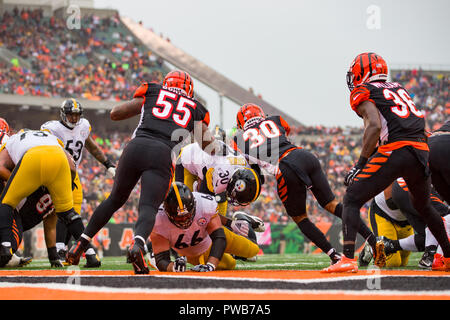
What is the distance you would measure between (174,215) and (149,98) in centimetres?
110

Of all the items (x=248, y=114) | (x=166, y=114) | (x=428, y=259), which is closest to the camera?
(x=166, y=114)

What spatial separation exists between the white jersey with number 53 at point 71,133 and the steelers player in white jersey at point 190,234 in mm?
2755

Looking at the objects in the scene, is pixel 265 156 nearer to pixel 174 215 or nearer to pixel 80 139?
pixel 174 215

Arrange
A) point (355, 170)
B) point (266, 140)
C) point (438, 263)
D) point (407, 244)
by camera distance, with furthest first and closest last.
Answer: point (266, 140)
point (407, 244)
point (438, 263)
point (355, 170)

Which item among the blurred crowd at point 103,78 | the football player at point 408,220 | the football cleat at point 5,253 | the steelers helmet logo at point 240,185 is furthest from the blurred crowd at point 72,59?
the football player at point 408,220

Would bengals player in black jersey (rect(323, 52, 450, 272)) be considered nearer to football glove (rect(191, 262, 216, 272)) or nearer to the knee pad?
football glove (rect(191, 262, 216, 272))

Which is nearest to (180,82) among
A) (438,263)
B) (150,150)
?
(150,150)

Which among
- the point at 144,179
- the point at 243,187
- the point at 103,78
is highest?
the point at 103,78

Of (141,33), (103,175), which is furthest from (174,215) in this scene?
(141,33)

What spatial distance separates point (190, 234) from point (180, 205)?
1.80 ft

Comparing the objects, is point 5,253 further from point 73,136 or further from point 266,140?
point 266,140

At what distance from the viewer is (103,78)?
87.1ft

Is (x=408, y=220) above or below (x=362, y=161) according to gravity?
below

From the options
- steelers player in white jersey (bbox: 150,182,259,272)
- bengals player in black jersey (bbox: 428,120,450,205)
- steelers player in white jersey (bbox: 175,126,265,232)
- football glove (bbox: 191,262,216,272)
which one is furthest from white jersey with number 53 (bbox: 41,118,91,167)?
bengals player in black jersey (bbox: 428,120,450,205)
